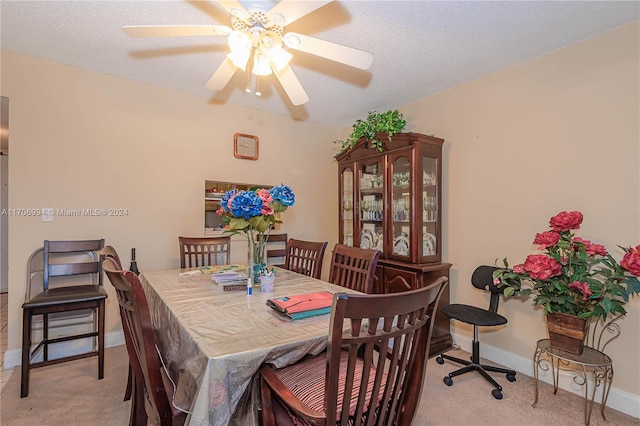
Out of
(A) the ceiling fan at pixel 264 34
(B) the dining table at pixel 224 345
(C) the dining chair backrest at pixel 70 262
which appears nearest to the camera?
(B) the dining table at pixel 224 345

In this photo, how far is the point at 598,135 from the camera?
202 centimetres

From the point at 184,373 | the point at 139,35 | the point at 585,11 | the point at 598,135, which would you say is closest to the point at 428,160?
the point at 598,135

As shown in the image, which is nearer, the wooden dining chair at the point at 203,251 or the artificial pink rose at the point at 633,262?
the artificial pink rose at the point at 633,262

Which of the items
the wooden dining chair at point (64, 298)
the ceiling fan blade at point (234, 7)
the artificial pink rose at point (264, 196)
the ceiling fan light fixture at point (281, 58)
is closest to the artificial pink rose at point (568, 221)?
the artificial pink rose at point (264, 196)

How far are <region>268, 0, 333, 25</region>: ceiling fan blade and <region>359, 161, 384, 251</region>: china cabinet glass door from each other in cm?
177

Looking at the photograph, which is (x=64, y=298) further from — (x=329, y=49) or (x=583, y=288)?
(x=583, y=288)

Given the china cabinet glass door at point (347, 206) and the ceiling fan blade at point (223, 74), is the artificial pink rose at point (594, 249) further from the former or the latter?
the ceiling fan blade at point (223, 74)

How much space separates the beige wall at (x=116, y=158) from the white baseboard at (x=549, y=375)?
7.86ft

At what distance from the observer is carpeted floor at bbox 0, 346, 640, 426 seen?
1779mm

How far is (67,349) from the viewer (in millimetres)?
2582

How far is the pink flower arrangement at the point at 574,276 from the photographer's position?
167 centimetres

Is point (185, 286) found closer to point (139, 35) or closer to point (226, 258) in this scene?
point (226, 258)

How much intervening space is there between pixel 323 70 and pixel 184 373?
238 cm

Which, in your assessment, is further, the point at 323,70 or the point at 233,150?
the point at 233,150
